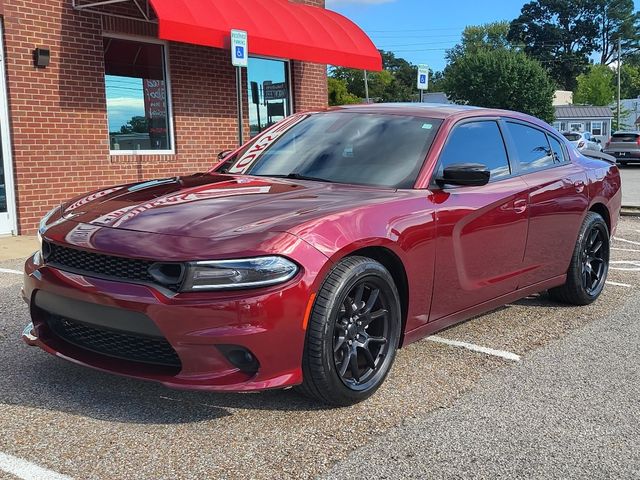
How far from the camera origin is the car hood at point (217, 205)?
3145 mm

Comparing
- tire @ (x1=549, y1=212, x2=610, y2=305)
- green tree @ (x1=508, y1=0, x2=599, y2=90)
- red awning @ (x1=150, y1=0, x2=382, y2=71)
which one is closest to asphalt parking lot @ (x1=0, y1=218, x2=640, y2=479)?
tire @ (x1=549, y1=212, x2=610, y2=305)

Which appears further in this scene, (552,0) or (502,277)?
(552,0)

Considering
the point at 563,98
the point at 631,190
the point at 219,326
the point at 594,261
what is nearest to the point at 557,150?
the point at 594,261

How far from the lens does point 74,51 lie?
912 centimetres

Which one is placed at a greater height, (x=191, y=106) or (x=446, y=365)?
(x=191, y=106)

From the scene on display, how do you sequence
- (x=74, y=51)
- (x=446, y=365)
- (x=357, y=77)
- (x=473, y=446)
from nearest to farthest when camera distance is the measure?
(x=473, y=446), (x=446, y=365), (x=74, y=51), (x=357, y=77)

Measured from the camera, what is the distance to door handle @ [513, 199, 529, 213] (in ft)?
14.7

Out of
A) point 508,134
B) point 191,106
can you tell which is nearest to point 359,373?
point 508,134

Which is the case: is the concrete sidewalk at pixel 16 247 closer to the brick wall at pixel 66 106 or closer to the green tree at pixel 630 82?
the brick wall at pixel 66 106

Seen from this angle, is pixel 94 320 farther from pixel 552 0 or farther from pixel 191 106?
pixel 552 0

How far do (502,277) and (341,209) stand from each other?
61.0 inches

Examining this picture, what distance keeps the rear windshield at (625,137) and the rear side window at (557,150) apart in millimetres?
22964

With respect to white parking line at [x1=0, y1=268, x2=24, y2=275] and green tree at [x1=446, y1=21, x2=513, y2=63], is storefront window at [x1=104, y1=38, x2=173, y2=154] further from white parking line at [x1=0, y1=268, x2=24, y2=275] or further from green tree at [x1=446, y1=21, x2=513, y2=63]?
green tree at [x1=446, y1=21, x2=513, y2=63]

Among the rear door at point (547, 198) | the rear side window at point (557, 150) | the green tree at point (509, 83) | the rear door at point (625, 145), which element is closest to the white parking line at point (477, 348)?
the rear door at point (547, 198)
